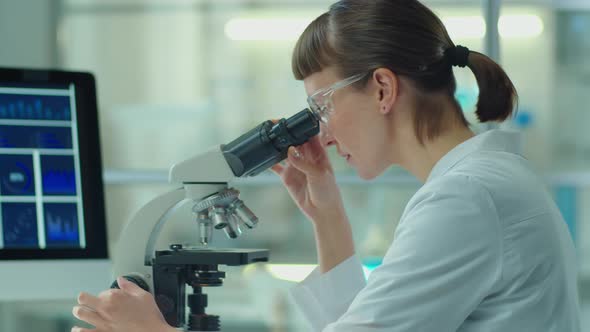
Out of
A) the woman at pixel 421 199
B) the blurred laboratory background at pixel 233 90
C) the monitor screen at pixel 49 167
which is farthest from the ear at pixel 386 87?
the blurred laboratory background at pixel 233 90

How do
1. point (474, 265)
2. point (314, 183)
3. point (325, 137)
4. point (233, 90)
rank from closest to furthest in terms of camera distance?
point (474, 265), point (325, 137), point (314, 183), point (233, 90)

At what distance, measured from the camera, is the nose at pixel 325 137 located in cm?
145

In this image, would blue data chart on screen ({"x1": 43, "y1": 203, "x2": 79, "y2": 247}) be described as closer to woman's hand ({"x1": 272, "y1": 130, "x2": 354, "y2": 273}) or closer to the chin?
woman's hand ({"x1": 272, "y1": 130, "x2": 354, "y2": 273})

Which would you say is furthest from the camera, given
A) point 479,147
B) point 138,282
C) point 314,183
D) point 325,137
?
point 314,183

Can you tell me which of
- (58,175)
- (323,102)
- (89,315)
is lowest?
(89,315)

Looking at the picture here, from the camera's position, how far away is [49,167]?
159cm

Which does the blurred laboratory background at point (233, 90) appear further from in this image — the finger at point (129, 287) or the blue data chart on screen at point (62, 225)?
Answer: the finger at point (129, 287)

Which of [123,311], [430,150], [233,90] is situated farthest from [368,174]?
[233,90]

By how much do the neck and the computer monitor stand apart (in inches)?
24.9

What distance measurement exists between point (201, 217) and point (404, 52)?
44 cm

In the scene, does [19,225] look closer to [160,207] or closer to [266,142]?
→ [160,207]

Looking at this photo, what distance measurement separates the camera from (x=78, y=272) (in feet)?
5.22

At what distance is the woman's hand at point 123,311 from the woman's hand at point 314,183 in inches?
17.7

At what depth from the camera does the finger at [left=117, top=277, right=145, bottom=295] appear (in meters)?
1.34
